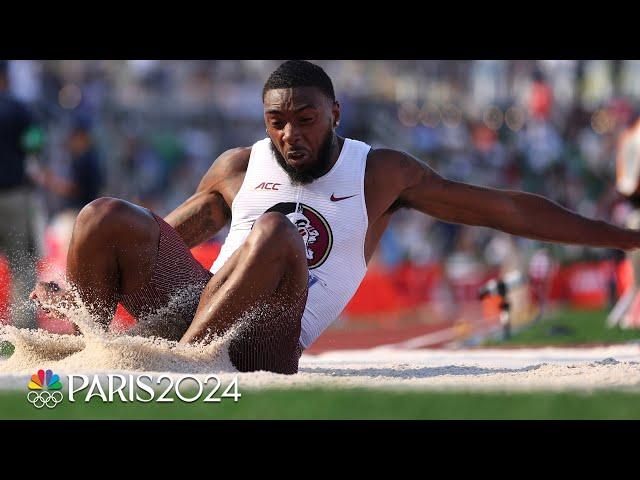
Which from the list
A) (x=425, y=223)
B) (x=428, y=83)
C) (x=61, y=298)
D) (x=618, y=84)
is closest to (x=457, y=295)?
(x=425, y=223)

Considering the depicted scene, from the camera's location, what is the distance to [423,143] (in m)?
19.4

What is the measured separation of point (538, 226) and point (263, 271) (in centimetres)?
169

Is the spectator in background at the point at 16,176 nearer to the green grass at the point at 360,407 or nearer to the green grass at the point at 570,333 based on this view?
the green grass at the point at 570,333

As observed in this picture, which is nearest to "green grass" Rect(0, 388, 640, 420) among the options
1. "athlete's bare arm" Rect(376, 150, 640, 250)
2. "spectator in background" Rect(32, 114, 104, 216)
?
"athlete's bare arm" Rect(376, 150, 640, 250)

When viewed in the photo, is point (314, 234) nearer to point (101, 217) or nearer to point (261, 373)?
point (261, 373)

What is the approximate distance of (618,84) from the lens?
21.6 m

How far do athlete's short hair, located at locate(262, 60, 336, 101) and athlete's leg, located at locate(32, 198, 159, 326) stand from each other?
2.95ft

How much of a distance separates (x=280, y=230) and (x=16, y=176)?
17.2 feet

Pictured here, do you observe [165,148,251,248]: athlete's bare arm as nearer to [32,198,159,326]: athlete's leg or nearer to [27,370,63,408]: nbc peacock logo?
[32,198,159,326]: athlete's leg

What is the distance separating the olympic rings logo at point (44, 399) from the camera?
13.9ft

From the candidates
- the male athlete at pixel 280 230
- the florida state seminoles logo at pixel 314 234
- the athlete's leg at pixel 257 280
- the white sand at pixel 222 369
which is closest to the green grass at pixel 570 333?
the white sand at pixel 222 369

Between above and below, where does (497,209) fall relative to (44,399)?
above

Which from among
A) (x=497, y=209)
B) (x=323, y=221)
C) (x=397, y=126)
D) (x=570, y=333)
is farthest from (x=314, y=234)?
(x=397, y=126)

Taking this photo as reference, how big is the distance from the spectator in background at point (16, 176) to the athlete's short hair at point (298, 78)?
14.3ft
